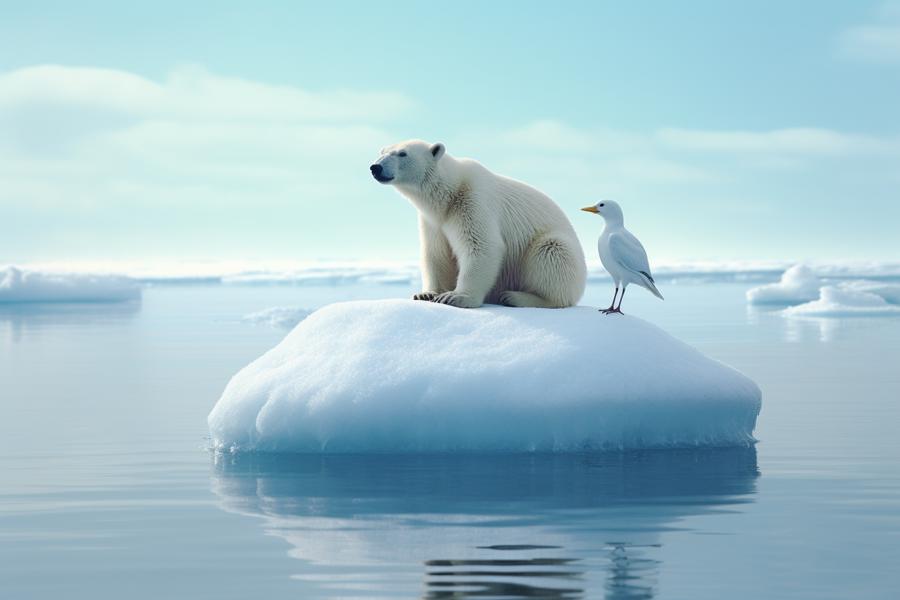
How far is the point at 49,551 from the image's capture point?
6.34 m

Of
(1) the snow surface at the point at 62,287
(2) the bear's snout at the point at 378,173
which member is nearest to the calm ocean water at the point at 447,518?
(2) the bear's snout at the point at 378,173

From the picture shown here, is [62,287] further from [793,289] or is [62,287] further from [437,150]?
[437,150]

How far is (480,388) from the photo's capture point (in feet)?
28.8

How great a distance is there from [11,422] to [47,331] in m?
20.8

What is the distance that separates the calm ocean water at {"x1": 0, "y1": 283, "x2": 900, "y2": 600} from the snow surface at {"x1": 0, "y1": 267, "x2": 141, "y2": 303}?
37.4 meters

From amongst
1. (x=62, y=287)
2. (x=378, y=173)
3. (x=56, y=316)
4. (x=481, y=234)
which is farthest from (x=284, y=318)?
(x=481, y=234)

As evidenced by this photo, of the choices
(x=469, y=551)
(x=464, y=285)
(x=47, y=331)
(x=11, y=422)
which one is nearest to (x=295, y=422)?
(x=464, y=285)

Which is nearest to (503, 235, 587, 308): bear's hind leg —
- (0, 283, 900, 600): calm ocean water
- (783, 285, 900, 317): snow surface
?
(0, 283, 900, 600): calm ocean water

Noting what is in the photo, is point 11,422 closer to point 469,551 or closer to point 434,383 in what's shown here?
point 434,383

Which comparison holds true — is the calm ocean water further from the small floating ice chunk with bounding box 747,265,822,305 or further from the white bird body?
the small floating ice chunk with bounding box 747,265,822,305

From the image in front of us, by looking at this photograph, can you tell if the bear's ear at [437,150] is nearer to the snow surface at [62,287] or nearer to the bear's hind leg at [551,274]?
the bear's hind leg at [551,274]

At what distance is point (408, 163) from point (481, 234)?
91 cm

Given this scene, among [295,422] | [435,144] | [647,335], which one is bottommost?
[295,422]

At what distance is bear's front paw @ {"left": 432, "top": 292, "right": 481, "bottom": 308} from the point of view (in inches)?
373
